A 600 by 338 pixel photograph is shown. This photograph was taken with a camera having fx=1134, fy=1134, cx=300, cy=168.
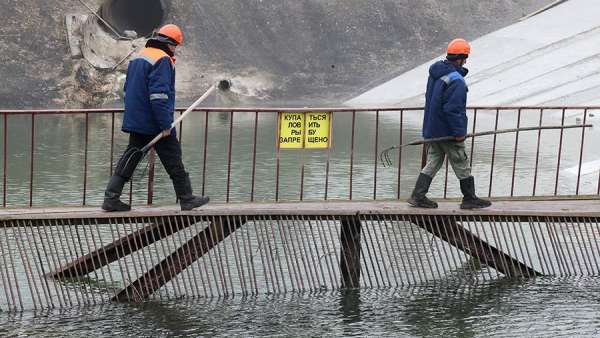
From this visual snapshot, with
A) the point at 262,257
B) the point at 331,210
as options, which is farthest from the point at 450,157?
the point at 262,257

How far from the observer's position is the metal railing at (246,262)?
10055mm

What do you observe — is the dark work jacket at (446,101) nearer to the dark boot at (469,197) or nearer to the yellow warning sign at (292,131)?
the dark boot at (469,197)

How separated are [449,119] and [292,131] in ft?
5.23

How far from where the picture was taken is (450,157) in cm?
1082

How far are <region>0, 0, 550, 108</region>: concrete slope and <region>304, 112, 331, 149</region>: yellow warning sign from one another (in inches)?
804

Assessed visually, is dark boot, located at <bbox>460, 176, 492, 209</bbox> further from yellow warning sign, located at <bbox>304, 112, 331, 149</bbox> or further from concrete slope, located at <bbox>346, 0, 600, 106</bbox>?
concrete slope, located at <bbox>346, 0, 600, 106</bbox>

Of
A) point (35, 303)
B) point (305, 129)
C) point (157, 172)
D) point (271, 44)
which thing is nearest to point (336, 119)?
point (271, 44)

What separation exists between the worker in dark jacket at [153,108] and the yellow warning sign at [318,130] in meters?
1.55

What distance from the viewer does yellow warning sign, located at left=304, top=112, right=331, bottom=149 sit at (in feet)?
36.6

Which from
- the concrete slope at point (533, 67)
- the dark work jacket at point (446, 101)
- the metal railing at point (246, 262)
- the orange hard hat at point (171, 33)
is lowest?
the metal railing at point (246, 262)

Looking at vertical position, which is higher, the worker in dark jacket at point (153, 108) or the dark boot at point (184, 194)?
the worker in dark jacket at point (153, 108)

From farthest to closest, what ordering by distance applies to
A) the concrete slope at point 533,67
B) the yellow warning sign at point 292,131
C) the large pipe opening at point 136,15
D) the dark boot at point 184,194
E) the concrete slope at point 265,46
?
the large pipe opening at point 136,15, the concrete slope at point 265,46, the concrete slope at point 533,67, the yellow warning sign at point 292,131, the dark boot at point 184,194

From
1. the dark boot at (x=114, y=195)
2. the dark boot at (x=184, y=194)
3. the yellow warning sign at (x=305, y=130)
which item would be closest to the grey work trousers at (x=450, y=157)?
the yellow warning sign at (x=305, y=130)

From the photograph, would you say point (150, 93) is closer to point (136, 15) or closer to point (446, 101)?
point (446, 101)
